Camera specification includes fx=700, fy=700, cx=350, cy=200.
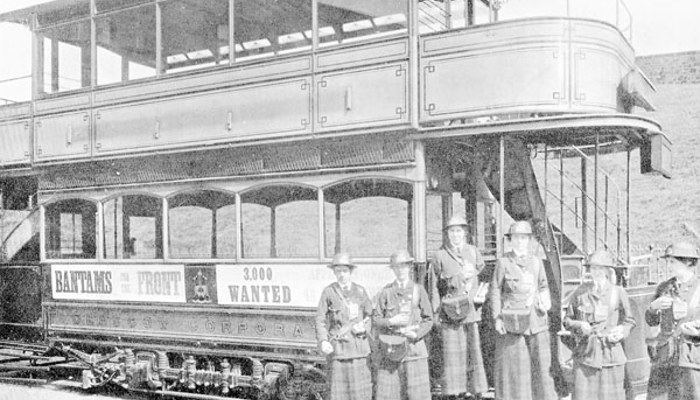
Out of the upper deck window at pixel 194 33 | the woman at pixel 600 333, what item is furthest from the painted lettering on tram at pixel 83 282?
the woman at pixel 600 333

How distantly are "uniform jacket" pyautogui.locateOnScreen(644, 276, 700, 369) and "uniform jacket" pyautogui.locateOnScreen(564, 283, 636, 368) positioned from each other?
0.70ft

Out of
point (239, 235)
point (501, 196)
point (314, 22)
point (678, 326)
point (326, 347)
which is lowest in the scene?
point (326, 347)

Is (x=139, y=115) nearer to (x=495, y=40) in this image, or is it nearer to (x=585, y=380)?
(x=495, y=40)

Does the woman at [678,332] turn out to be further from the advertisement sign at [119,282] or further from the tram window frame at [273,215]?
the advertisement sign at [119,282]

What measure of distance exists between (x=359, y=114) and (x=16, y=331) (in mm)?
6283

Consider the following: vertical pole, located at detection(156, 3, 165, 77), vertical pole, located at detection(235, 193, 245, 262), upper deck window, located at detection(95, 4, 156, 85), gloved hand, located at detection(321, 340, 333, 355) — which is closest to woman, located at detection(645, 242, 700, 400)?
gloved hand, located at detection(321, 340, 333, 355)

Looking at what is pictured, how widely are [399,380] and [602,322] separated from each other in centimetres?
168

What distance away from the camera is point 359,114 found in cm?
719

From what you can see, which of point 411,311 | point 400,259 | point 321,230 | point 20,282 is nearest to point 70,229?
point 20,282

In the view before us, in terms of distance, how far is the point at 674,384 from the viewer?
16.5 ft

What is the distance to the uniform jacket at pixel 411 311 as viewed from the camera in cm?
571

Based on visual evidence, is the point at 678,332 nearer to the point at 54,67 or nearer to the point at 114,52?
the point at 114,52

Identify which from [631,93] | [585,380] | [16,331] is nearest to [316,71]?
[631,93]

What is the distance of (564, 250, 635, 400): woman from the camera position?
17.3ft
